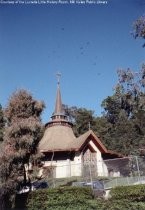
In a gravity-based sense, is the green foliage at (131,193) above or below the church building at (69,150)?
below

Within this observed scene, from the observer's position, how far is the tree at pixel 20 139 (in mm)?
23188

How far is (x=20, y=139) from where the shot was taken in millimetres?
24016

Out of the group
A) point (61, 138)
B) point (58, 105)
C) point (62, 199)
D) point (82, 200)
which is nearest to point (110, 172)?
point (61, 138)

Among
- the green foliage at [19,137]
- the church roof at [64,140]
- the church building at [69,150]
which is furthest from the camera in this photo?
the church roof at [64,140]

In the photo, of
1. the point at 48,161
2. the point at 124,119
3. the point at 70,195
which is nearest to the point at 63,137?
the point at 48,161

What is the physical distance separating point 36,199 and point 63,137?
27.0 metres

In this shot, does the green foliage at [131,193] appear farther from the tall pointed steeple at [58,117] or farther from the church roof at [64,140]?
the tall pointed steeple at [58,117]

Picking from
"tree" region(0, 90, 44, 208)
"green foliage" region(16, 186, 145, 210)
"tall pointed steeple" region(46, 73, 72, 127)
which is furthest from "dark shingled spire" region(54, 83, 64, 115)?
"green foliage" region(16, 186, 145, 210)

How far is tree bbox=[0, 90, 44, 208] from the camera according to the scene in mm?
23188

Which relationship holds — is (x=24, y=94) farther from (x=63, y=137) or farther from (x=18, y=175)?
(x=63, y=137)

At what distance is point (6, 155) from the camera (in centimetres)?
2311

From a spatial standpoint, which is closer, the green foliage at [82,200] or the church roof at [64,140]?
the green foliage at [82,200]

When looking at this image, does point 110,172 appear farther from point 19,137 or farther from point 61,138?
point 19,137

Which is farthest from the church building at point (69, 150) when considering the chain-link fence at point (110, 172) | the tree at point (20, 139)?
the tree at point (20, 139)
